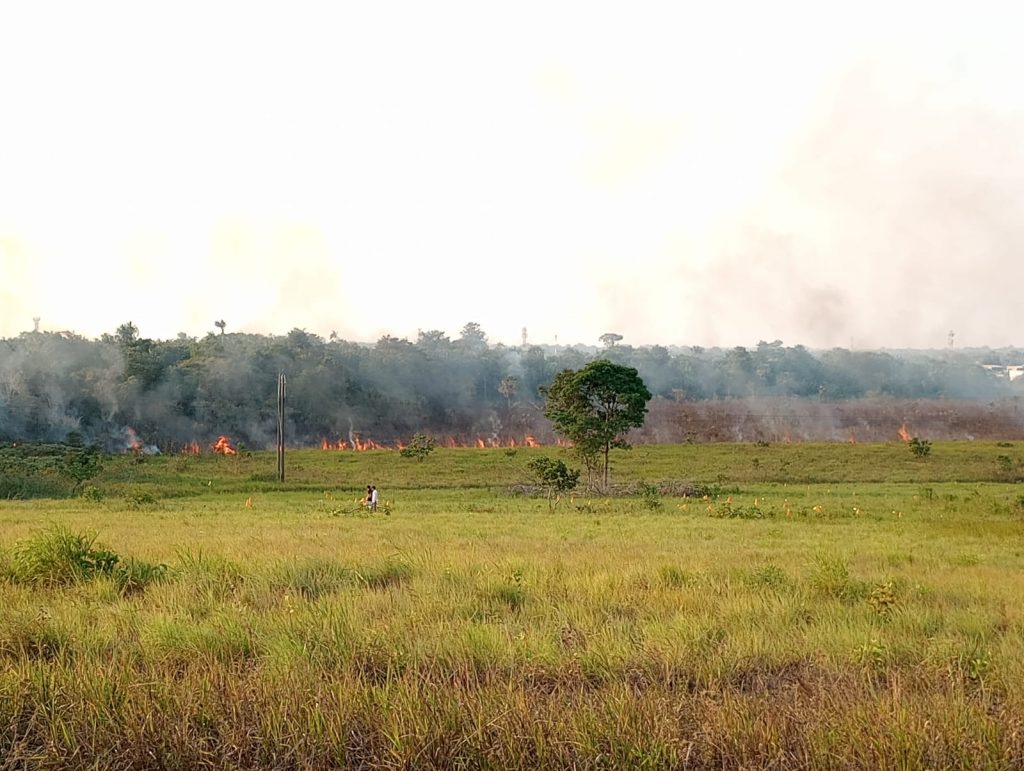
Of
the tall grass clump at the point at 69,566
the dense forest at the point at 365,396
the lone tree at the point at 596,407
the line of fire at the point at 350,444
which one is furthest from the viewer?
the dense forest at the point at 365,396

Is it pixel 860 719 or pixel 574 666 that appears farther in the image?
pixel 574 666

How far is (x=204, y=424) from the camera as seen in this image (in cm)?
8481

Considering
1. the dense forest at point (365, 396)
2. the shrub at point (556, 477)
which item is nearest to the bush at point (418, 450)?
the shrub at point (556, 477)

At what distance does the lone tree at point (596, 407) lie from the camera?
132ft

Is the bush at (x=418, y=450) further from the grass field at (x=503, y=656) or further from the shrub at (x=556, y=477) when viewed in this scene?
the grass field at (x=503, y=656)

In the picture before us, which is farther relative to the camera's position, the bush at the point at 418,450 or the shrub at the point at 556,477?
the bush at the point at 418,450

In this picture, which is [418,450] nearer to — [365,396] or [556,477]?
[556,477]

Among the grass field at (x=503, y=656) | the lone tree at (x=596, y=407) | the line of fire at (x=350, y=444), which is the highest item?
the lone tree at (x=596, y=407)

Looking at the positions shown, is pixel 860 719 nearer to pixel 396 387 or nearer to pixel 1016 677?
pixel 1016 677

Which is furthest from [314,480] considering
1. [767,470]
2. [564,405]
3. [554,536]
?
[554,536]

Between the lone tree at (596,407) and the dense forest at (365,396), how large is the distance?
37597mm

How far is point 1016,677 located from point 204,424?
86.8m

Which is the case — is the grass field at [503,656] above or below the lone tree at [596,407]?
below

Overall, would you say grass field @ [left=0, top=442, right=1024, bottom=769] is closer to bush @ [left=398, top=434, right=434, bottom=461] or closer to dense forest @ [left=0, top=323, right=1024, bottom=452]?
bush @ [left=398, top=434, right=434, bottom=461]
